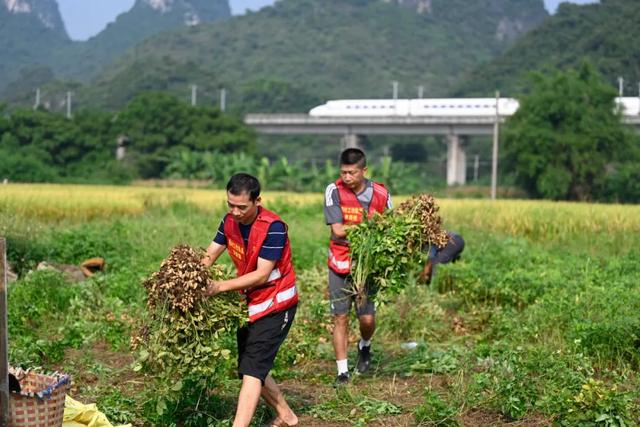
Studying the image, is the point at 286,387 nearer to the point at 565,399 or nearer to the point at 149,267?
the point at 565,399

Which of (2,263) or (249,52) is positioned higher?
(249,52)

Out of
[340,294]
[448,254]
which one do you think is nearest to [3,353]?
[340,294]

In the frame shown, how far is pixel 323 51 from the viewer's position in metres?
135

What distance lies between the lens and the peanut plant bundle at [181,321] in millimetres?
6539

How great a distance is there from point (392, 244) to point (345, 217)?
52cm

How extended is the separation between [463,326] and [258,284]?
5311 millimetres

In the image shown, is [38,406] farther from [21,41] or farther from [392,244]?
[21,41]

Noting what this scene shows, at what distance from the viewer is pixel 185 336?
6645 mm

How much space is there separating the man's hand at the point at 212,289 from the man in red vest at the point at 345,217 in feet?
6.87

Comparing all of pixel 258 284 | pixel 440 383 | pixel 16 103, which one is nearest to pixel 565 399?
pixel 440 383

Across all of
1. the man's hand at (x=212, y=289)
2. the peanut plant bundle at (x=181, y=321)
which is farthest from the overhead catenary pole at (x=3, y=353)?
the man's hand at (x=212, y=289)

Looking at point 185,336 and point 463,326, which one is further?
point 463,326

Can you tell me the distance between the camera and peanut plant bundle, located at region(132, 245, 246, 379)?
21.5ft

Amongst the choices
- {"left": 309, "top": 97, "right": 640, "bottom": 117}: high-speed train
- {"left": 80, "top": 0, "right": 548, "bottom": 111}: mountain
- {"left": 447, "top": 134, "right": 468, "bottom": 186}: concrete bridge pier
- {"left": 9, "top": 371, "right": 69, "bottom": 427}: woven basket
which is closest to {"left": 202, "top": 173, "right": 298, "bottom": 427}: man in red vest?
{"left": 9, "top": 371, "right": 69, "bottom": 427}: woven basket
